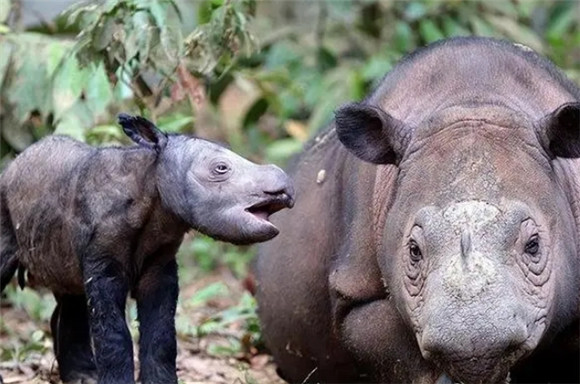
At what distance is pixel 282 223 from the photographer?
352 inches

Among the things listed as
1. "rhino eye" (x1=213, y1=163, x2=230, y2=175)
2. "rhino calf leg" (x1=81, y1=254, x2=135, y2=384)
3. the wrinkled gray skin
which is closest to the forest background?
the wrinkled gray skin

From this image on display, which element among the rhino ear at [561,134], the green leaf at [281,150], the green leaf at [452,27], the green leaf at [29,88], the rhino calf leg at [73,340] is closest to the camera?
the rhino ear at [561,134]

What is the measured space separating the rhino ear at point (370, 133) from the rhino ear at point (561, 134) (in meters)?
0.65

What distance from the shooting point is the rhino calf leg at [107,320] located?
21.9 feet

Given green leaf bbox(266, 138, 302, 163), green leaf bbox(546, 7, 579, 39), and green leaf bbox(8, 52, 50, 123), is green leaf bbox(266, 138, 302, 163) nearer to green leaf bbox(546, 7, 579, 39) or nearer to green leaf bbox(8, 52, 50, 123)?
green leaf bbox(546, 7, 579, 39)

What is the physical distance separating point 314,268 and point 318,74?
612cm

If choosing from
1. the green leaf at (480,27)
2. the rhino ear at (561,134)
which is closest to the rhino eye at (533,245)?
the rhino ear at (561,134)

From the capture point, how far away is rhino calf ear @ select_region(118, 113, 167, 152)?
6.78 m

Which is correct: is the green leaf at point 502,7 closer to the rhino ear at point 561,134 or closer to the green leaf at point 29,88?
the green leaf at point 29,88

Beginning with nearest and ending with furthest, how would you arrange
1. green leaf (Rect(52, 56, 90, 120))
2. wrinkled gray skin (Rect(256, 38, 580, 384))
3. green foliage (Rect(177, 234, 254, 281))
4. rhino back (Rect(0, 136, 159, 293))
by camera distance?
wrinkled gray skin (Rect(256, 38, 580, 384)) → rhino back (Rect(0, 136, 159, 293)) → green leaf (Rect(52, 56, 90, 120)) → green foliage (Rect(177, 234, 254, 281))

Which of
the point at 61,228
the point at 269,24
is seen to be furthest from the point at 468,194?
the point at 269,24

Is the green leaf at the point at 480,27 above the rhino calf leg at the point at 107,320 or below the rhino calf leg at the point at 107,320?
below

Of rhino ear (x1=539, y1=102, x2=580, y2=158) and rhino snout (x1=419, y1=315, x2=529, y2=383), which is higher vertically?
rhino ear (x1=539, y1=102, x2=580, y2=158)

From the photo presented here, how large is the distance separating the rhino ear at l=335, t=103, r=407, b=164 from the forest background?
1294mm
